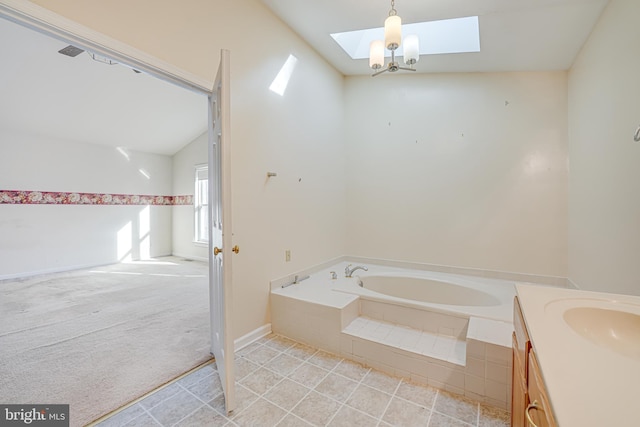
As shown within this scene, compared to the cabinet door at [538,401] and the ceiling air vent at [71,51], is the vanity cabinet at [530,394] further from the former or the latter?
the ceiling air vent at [71,51]

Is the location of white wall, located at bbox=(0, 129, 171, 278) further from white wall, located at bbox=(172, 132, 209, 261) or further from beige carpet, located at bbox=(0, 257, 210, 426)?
beige carpet, located at bbox=(0, 257, 210, 426)

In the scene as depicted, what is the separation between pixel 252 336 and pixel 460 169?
2725 millimetres

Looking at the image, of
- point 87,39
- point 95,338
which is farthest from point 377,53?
point 95,338

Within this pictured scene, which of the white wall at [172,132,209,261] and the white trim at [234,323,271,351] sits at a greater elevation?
the white wall at [172,132,209,261]

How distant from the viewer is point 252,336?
91.4 inches

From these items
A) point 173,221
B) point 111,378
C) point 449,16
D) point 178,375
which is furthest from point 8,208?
point 449,16

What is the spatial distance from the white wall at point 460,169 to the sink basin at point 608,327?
2.15m

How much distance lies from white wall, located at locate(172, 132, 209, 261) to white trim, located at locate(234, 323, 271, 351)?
3.80 m

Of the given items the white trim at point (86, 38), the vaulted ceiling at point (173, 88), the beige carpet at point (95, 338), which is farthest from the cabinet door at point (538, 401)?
the vaulted ceiling at point (173, 88)

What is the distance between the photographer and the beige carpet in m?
1.71

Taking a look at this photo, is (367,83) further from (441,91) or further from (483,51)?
(483,51)

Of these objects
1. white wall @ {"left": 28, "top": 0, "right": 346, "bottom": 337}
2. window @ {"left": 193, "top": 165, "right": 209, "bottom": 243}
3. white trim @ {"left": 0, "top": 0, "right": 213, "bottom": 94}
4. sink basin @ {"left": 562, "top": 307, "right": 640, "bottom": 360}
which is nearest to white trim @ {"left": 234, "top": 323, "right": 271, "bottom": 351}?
white wall @ {"left": 28, "top": 0, "right": 346, "bottom": 337}

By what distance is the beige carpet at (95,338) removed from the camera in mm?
1713

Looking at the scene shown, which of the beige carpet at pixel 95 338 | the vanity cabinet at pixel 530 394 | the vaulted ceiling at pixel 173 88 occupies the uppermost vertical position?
the vaulted ceiling at pixel 173 88
